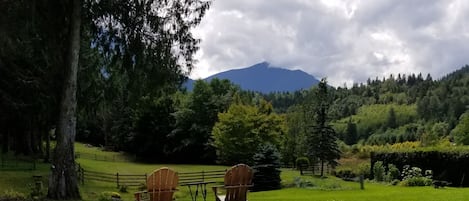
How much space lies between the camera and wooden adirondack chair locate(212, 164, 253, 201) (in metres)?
10.6

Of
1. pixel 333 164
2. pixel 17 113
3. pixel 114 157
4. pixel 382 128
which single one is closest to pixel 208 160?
pixel 114 157

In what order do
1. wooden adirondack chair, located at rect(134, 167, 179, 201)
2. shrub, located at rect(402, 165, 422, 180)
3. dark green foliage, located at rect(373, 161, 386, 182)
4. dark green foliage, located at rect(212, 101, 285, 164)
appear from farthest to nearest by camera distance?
dark green foliage, located at rect(212, 101, 285, 164)
dark green foliage, located at rect(373, 161, 386, 182)
shrub, located at rect(402, 165, 422, 180)
wooden adirondack chair, located at rect(134, 167, 179, 201)

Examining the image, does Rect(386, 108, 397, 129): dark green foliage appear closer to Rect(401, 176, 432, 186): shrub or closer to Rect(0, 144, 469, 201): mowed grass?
Rect(0, 144, 469, 201): mowed grass

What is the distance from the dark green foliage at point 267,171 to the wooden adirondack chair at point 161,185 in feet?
76.7

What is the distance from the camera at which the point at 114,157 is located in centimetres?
6775

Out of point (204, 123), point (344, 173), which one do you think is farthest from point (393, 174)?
point (204, 123)

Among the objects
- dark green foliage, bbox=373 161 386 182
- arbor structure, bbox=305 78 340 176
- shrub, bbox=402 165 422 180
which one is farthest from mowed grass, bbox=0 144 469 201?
arbor structure, bbox=305 78 340 176

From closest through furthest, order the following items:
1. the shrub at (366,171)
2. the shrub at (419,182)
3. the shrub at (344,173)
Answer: the shrub at (419,182) → the shrub at (366,171) → the shrub at (344,173)

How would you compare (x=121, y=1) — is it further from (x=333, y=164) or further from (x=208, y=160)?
(x=208, y=160)

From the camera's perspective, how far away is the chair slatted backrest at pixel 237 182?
1058cm

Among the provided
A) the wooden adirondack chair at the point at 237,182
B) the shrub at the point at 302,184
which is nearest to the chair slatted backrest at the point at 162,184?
the wooden adirondack chair at the point at 237,182

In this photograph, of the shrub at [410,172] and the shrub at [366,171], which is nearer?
the shrub at [410,172]

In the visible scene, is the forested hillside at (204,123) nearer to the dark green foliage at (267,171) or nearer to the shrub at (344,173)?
the shrub at (344,173)

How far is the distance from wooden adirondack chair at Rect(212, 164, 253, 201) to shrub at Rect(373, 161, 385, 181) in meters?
25.6
